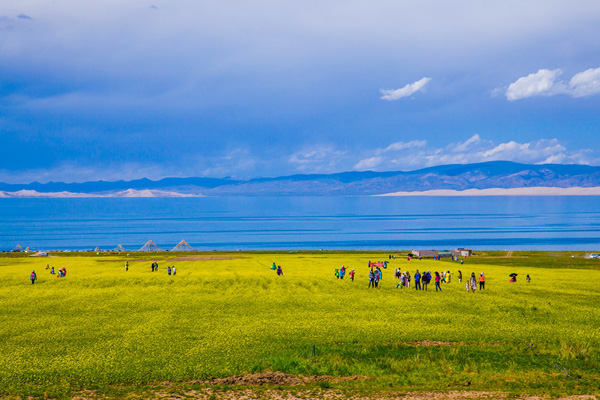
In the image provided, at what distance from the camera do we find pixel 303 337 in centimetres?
3117

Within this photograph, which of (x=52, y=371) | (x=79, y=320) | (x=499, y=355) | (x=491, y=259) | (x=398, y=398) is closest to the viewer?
(x=398, y=398)

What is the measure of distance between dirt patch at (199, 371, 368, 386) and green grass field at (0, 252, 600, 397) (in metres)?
0.55

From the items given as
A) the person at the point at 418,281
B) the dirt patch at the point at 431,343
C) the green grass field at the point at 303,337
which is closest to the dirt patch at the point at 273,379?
the green grass field at the point at 303,337

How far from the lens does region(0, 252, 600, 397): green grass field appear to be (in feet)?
77.8

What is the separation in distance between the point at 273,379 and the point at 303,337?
7367mm

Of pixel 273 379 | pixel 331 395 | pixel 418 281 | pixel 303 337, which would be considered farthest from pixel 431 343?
pixel 418 281

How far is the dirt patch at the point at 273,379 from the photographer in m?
23.5

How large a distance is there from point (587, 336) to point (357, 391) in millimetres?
17059

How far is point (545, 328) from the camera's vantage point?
32.7 meters

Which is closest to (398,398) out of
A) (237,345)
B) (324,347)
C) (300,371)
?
(300,371)

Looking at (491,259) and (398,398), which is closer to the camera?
(398,398)

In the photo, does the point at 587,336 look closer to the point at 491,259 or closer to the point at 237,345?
the point at 237,345

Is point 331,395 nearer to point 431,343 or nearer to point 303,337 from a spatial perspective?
point 303,337

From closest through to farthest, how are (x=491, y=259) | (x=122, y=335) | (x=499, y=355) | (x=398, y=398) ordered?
(x=398, y=398)
(x=499, y=355)
(x=122, y=335)
(x=491, y=259)
